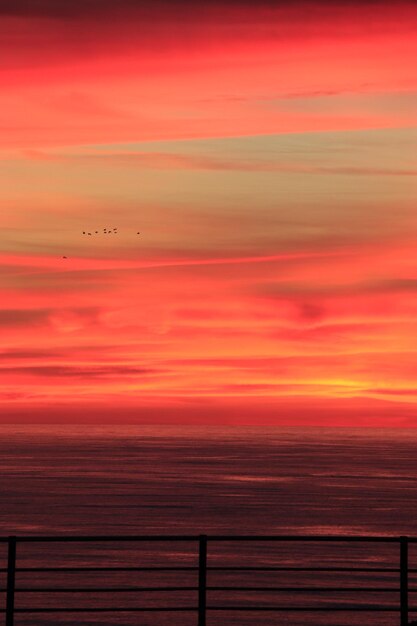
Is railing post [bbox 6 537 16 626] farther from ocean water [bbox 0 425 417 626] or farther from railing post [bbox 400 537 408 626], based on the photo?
ocean water [bbox 0 425 417 626]

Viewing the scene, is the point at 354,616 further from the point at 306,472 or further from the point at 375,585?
the point at 306,472

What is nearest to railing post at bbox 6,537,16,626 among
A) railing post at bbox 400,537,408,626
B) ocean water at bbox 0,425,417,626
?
railing post at bbox 400,537,408,626

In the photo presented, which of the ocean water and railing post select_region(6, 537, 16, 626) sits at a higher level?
the ocean water

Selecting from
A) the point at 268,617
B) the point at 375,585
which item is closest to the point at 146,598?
the point at 268,617

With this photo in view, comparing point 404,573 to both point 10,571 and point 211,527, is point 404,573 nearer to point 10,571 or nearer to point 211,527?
point 10,571

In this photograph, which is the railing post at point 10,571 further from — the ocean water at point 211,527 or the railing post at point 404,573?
the ocean water at point 211,527

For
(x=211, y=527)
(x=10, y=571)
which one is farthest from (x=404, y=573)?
(x=211, y=527)

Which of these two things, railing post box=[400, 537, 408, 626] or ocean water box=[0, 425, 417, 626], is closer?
railing post box=[400, 537, 408, 626]

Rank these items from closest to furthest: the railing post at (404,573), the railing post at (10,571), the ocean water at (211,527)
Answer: the railing post at (10,571) < the railing post at (404,573) < the ocean water at (211,527)

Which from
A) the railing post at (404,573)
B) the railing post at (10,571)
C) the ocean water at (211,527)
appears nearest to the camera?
the railing post at (10,571)

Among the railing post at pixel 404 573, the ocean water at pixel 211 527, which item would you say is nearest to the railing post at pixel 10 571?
the railing post at pixel 404 573

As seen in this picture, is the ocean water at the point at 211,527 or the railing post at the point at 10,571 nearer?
the railing post at the point at 10,571
